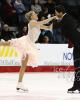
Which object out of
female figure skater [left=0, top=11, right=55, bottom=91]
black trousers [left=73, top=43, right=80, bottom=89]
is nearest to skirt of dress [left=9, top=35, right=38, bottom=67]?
female figure skater [left=0, top=11, right=55, bottom=91]

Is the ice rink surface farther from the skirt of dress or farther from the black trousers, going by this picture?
the skirt of dress

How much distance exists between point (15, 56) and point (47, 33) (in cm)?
154

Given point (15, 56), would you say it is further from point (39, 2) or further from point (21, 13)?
point (39, 2)

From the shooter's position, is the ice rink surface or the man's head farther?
the man's head

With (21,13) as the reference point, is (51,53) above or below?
below

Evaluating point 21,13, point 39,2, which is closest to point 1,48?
point 21,13

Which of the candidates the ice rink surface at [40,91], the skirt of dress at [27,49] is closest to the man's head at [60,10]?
the skirt of dress at [27,49]

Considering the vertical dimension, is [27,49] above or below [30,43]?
below

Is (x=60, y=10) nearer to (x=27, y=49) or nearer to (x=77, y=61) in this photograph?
(x=77, y=61)

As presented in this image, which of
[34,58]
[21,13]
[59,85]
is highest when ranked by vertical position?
[21,13]

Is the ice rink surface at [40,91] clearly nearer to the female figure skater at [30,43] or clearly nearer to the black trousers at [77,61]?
the black trousers at [77,61]

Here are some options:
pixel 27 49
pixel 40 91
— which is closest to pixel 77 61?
pixel 40 91

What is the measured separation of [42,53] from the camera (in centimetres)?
1196

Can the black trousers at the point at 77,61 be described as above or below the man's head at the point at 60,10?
below
